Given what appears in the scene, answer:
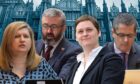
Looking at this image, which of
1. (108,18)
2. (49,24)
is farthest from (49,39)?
(108,18)

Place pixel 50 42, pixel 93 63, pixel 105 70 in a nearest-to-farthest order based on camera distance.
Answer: pixel 105 70 < pixel 93 63 < pixel 50 42

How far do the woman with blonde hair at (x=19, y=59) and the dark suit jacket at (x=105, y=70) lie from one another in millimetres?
411

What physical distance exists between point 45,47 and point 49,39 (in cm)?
16

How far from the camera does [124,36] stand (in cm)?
234

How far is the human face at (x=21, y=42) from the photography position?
202cm

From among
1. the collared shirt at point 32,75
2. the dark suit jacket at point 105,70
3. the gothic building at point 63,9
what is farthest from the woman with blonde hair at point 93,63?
the gothic building at point 63,9

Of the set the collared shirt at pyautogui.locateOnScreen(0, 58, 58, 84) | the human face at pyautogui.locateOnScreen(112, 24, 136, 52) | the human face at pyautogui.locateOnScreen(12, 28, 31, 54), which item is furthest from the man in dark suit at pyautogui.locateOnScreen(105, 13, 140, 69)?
the human face at pyautogui.locateOnScreen(12, 28, 31, 54)

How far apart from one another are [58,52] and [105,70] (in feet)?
3.29

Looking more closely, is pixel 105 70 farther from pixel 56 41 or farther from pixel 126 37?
pixel 56 41

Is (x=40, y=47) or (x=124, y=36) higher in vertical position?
(x=124, y=36)

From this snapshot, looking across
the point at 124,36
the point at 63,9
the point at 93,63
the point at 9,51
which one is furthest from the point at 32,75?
the point at 63,9

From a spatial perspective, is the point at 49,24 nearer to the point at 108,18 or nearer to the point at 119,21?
the point at 119,21

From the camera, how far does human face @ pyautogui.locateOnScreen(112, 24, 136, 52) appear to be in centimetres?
234

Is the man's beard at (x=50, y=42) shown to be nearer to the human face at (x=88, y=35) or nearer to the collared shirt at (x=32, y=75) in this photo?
the collared shirt at (x=32, y=75)
